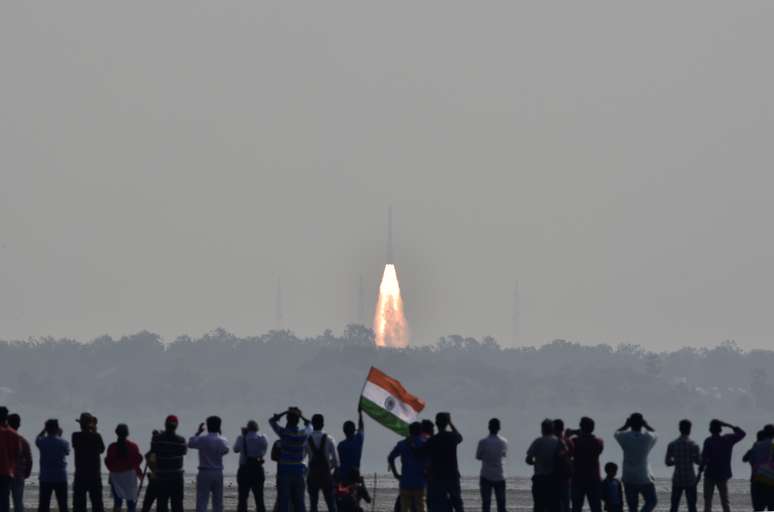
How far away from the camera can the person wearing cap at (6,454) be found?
30.2 m

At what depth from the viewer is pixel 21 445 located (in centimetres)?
3056

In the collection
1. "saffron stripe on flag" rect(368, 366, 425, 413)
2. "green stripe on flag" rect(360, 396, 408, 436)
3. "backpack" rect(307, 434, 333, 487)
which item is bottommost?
"backpack" rect(307, 434, 333, 487)

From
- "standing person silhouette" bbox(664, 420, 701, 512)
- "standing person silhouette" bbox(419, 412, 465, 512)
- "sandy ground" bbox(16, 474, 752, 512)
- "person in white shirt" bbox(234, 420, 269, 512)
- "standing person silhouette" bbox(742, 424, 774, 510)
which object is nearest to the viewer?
"standing person silhouette" bbox(419, 412, 465, 512)

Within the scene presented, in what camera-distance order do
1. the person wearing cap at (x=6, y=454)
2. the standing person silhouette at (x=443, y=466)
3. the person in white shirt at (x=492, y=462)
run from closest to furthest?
the person wearing cap at (x=6, y=454) → the standing person silhouette at (x=443, y=466) → the person in white shirt at (x=492, y=462)

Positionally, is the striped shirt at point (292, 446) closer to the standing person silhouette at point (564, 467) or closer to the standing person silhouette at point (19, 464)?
the standing person silhouette at point (19, 464)

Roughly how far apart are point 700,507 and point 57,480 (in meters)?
16.7

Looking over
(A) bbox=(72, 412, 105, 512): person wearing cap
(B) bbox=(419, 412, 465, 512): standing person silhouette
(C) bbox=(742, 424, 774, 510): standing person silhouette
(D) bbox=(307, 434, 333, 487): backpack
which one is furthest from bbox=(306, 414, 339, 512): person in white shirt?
(C) bbox=(742, 424, 774, 510): standing person silhouette

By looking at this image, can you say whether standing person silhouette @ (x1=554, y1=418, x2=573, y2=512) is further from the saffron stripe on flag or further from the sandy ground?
the sandy ground

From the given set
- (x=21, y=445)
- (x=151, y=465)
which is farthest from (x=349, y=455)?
(x=21, y=445)

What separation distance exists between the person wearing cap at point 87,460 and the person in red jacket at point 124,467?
0.26m

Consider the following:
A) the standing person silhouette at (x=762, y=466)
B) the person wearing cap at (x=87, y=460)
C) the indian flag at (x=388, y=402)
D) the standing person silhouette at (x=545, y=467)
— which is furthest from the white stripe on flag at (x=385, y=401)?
the standing person silhouette at (x=762, y=466)

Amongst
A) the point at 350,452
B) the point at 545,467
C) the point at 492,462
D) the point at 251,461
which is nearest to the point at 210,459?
the point at 251,461

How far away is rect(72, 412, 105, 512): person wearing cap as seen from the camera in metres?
31.3

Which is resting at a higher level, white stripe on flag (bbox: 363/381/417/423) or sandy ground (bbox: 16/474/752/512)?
white stripe on flag (bbox: 363/381/417/423)
